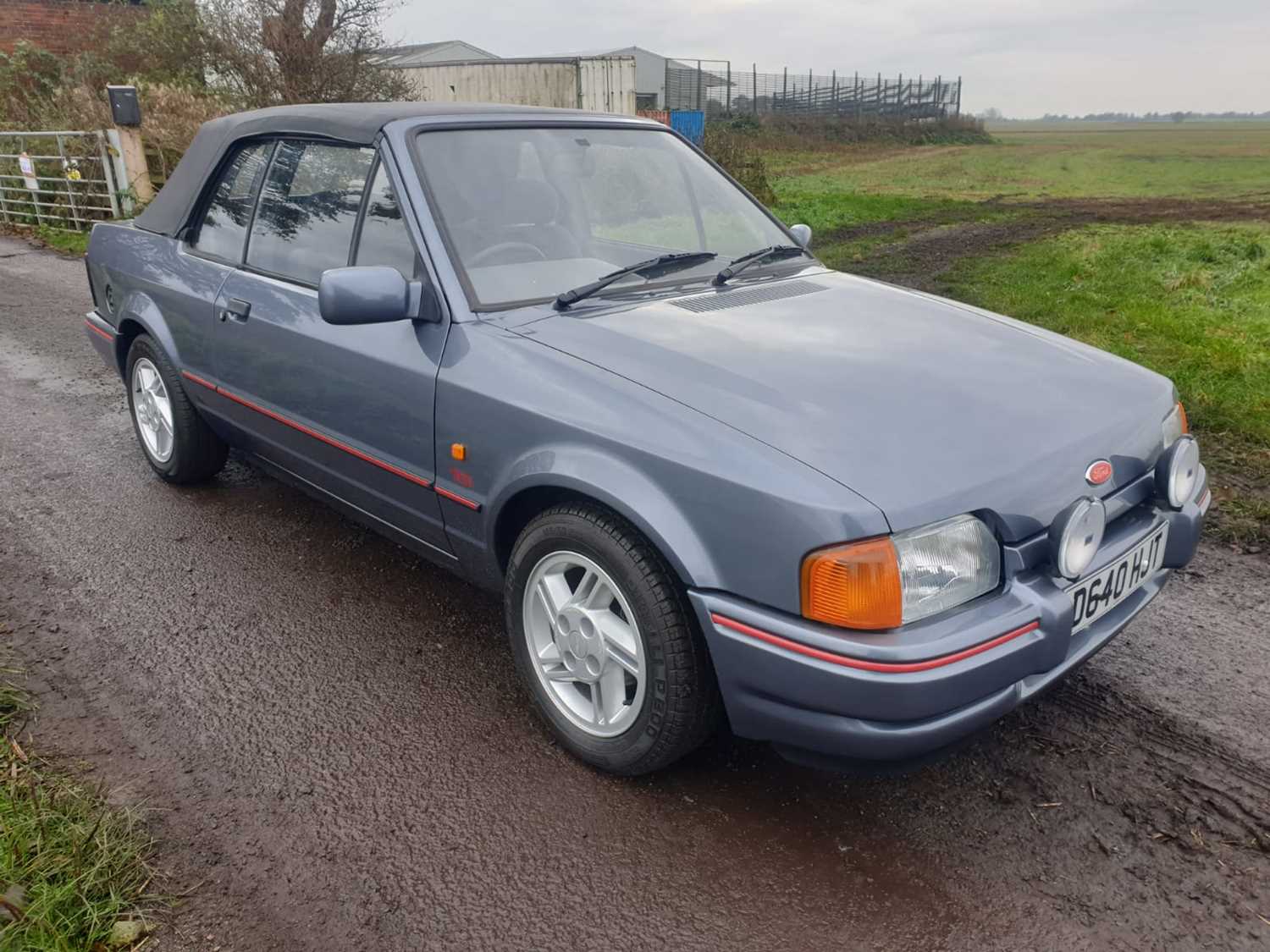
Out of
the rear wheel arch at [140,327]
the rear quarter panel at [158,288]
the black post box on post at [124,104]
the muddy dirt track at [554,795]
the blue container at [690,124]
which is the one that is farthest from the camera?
the blue container at [690,124]

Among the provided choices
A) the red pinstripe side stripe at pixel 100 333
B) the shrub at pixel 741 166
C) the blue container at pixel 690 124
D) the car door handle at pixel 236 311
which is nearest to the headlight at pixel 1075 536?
the car door handle at pixel 236 311

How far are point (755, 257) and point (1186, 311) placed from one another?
6149 millimetres

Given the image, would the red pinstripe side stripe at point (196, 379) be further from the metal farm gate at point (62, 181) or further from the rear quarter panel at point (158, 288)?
the metal farm gate at point (62, 181)

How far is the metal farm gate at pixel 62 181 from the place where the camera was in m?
13.0

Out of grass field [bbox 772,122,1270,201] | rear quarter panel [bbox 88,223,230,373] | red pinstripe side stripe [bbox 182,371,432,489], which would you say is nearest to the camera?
red pinstripe side stripe [bbox 182,371,432,489]

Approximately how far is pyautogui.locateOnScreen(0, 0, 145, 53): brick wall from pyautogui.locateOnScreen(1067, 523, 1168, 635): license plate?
24799 mm

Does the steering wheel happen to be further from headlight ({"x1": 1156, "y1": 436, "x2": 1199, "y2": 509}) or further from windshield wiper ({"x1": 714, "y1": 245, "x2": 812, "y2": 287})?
headlight ({"x1": 1156, "y1": 436, "x2": 1199, "y2": 509})

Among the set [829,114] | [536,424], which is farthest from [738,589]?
[829,114]

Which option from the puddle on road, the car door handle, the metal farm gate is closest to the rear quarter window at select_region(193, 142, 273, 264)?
the car door handle

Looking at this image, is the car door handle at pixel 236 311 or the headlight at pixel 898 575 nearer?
the headlight at pixel 898 575

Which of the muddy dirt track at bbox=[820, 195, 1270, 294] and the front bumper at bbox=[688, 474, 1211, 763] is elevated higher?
the front bumper at bbox=[688, 474, 1211, 763]

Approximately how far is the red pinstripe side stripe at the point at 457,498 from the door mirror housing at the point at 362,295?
1.72 feet

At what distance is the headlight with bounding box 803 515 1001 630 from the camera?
2070mm

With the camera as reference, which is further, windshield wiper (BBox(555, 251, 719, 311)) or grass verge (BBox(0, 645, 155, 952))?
windshield wiper (BBox(555, 251, 719, 311))
